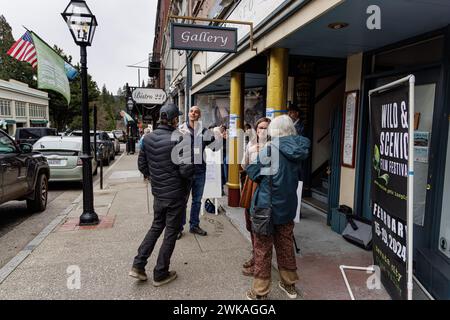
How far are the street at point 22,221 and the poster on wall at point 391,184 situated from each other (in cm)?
435

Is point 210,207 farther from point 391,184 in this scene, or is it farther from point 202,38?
point 391,184

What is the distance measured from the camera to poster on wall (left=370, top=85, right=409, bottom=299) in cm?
256

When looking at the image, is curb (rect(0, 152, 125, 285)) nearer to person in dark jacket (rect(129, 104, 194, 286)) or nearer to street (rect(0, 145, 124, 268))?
street (rect(0, 145, 124, 268))

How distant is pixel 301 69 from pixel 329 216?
2.58m

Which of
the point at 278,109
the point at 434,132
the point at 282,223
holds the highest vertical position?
the point at 278,109

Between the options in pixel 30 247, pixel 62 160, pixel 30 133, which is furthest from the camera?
pixel 30 133

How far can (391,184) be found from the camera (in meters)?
2.78

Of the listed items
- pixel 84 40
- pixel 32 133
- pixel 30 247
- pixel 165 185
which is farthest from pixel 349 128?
pixel 32 133

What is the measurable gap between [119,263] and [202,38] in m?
3.28

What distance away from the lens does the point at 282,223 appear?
2.97 meters

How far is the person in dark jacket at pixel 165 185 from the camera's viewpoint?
10.7ft

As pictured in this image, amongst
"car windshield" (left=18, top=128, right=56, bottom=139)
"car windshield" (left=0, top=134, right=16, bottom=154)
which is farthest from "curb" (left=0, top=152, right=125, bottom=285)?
"car windshield" (left=18, top=128, right=56, bottom=139)
